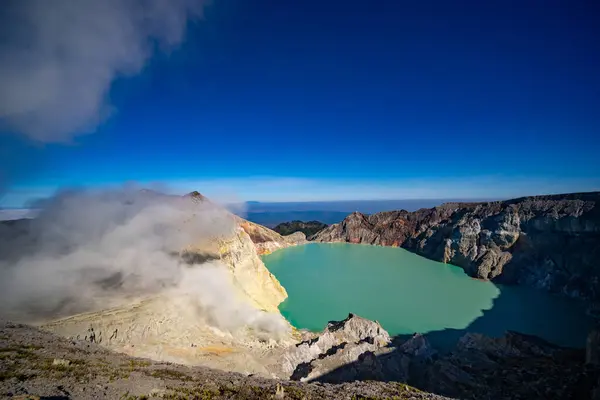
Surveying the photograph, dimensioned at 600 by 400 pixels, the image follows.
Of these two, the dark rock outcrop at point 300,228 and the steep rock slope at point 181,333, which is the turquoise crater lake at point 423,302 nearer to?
the steep rock slope at point 181,333

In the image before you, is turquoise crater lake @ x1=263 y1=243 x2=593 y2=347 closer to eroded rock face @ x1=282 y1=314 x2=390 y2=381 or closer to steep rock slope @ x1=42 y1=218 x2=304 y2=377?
eroded rock face @ x1=282 y1=314 x2=390 y2=381

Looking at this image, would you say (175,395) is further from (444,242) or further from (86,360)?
(444,242)

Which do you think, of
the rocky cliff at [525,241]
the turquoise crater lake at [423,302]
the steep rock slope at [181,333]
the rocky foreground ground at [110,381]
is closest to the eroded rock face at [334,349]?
the steep rock slope at [181,333]

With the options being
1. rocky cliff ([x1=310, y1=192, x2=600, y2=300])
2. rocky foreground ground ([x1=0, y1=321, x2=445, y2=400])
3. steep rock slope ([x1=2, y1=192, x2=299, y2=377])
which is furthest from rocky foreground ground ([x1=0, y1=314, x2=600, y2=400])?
rocky cliff ([x1=310, y1=192, x2=600, y2=300])

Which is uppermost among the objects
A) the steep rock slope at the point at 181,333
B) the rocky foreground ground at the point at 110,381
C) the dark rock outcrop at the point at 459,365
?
the rocky foreground ground at the point at 110,381

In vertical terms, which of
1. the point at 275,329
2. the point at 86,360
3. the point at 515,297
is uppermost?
the point at 86,360

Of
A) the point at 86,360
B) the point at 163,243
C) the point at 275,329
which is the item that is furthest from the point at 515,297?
the point at 86,360

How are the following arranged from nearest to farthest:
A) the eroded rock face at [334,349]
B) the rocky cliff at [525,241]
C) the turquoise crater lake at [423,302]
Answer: the eroded rock face at [334,349], the turquoise crater lake at [423,302], the rocky cliff at [525,241]

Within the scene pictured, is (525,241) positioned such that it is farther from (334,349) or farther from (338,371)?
(338,371)
